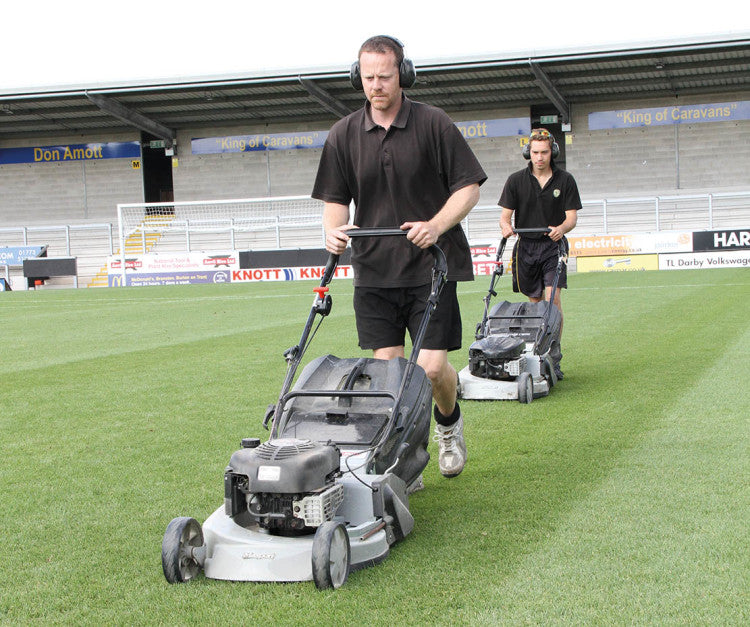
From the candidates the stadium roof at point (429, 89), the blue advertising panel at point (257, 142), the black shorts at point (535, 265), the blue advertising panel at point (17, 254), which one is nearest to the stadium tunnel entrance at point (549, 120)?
the stadium roof at point (429, 89)

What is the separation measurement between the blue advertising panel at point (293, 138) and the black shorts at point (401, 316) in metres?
30.2

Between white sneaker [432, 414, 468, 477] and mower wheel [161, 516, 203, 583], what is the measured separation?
5.06ft

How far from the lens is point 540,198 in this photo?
7.53 meters

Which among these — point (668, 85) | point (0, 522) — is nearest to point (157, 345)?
point (0, 522)

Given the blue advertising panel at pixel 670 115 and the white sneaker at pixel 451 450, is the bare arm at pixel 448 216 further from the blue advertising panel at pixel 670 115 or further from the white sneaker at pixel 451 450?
the blue advertising panel at pixel 670 115

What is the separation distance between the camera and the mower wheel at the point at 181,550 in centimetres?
301

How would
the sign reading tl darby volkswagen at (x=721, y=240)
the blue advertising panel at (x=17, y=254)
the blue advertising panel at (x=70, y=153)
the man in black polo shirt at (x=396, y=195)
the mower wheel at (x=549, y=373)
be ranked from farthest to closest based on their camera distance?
1. the blue advertising panel at (x=70, y=153)
2. the blue advertising panel at (x=17, y=254)
3. the sign reading tl darby volkswagen at (x=721, y=240)
4. the mower wheel at (x=549, y=373)
5. the man in black polo shirt at (x=396, y=195)

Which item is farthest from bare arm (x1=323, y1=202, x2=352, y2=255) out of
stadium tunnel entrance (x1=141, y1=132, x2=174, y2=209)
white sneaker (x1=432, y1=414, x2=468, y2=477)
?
stadium tunnel entrance (x1=141, y1=132, x2=174, y2=209)

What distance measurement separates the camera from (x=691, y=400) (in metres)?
6.06

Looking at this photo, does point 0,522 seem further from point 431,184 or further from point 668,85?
point 668,85

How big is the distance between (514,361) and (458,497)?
2.47 m

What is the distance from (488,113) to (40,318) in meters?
23.1

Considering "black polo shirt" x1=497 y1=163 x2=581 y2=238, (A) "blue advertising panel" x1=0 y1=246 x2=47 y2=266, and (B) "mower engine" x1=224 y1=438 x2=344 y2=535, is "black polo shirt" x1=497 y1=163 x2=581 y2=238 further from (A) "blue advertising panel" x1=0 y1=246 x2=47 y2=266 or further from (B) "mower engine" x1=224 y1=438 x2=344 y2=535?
(A) "blue advertising panel" x1=0 y1=246 x2=47 y2=266

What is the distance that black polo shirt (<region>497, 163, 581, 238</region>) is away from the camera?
7.51 m
